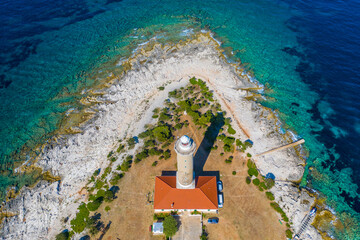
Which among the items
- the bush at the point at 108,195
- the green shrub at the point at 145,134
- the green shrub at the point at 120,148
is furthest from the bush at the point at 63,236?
the green shrub at the point at 145,134

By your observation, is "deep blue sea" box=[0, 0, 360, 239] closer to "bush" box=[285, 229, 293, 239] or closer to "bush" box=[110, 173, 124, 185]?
"bush" box=[285, 229, 293, 239]

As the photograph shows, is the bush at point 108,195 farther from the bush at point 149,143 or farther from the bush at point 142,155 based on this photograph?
the bush at point 149,143

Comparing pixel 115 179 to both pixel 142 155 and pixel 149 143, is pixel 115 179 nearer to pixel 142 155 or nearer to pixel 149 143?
pixel 142 155

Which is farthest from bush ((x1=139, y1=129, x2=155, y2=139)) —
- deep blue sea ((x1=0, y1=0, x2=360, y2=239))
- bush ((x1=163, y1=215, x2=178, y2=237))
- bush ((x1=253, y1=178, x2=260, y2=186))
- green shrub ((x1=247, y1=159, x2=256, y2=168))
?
bush ((x1=253, y1=178, x2=260, y2=186))

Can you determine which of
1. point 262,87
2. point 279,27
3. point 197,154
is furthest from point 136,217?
point 279,27

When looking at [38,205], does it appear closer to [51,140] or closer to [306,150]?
[51,140]
